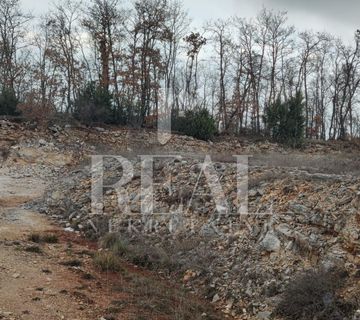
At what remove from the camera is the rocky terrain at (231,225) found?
6.95m

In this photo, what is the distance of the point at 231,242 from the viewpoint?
8.47 meters

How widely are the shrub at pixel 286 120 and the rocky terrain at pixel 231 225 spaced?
14.7 m

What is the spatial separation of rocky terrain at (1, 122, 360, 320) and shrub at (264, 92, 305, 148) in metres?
14.7

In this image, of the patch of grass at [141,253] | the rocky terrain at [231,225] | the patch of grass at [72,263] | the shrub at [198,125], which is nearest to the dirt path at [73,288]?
the patch of grass at [72,263]

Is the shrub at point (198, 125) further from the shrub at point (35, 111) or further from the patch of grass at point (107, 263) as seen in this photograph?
the patch of grass at point (107, 263)

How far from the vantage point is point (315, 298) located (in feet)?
19.8

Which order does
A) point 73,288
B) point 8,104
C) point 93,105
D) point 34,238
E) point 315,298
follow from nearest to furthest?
point 315,298 → point 73,288 → point 34,238 → point 8,104 → point 93,105

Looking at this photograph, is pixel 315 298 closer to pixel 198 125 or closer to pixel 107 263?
pixel 107 263

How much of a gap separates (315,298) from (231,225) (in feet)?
10.2

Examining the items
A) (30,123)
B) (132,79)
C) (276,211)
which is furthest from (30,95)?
(276,211)

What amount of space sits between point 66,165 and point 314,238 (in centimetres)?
1452

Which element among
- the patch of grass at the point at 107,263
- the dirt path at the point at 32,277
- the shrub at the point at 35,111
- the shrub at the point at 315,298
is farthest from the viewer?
the shrub at the point at 35,111

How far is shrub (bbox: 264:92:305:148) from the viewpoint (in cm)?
2700

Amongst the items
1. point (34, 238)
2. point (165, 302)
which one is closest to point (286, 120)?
point (34, 238)
